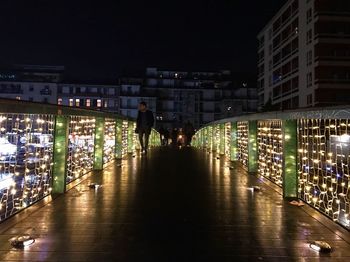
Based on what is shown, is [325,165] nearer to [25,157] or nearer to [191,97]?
[25,157]

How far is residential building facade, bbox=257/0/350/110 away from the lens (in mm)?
36094

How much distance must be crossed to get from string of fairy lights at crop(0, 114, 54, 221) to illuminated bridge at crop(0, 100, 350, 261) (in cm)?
2

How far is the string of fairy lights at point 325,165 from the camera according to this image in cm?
421

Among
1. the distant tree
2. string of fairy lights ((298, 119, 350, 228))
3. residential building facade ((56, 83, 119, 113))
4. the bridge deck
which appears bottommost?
the bridge deck

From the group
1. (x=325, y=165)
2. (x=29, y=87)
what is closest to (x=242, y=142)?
(x=325, y=165)

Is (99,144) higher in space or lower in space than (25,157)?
higher

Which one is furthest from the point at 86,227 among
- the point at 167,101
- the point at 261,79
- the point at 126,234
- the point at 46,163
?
the point at 167,101

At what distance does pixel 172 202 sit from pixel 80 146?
9.64ft

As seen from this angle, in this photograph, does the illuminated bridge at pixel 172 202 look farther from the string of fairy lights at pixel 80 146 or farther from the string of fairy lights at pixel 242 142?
the string of fairy lights at pixel 242 142

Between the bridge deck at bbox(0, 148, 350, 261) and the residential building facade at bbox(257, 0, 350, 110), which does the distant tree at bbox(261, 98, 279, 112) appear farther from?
the bridge deck at bbox(0, 148, 350, 261)

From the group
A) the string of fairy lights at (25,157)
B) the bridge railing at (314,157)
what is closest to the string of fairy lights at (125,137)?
the bridge railing at (314,157)

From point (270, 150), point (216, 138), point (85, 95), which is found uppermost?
point (85, 95)

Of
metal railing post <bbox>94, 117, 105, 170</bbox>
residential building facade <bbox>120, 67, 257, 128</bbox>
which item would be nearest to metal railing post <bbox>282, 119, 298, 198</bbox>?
metal railing post <bbox>94, 117, 105, 170</bbox>

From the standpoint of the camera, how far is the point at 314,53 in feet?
121
